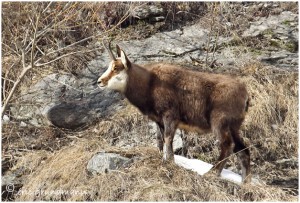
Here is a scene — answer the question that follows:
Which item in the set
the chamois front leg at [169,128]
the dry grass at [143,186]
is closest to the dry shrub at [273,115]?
the dry grass at [143,186]

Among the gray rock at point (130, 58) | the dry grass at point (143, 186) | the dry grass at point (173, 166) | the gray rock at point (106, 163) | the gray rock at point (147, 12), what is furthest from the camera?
the gray rock at point (147, 12)

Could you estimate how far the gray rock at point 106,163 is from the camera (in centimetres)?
789

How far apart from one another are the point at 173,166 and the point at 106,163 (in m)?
0.94

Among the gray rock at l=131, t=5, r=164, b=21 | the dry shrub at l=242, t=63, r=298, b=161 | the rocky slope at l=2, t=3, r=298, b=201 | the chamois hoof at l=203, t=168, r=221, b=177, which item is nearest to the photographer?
the rocky slope at l=2, t=3, r=298, b=201

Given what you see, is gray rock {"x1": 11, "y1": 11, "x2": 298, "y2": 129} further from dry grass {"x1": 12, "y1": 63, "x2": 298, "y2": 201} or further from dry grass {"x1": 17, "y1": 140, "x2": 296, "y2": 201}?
dry grass {"x1": 17, "y1": 140, "x2": 296, "y2": 201}

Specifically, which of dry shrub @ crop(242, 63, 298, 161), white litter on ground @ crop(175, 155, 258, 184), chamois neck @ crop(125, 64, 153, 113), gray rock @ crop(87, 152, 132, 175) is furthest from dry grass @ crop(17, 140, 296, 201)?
dry shrub @ crop(242, 63, 298, 161)

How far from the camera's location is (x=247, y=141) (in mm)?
9477

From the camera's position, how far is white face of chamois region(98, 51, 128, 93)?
25.9ft

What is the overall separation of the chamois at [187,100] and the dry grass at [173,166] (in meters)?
0.39

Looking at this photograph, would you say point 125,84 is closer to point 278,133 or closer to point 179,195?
point 179,195

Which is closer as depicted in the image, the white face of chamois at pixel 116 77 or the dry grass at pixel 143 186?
the dry grass at pixel 143 186

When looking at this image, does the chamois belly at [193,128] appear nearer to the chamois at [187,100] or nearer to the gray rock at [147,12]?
the chamois at [187,100]

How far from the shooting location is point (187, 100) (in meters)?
→ 8.00

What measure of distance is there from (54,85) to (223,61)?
3290 millimetres
